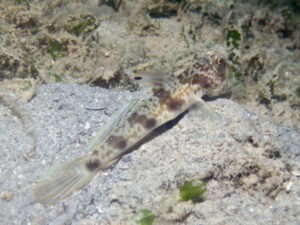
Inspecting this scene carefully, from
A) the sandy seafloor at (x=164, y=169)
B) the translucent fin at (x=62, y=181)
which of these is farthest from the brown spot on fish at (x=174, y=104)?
the translucent fin at (x=62, y=181)

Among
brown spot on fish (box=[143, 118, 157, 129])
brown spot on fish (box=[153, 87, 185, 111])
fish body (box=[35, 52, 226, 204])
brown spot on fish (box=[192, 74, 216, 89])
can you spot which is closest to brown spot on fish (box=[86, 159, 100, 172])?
fish body (box=[35, 52, 226, 204])

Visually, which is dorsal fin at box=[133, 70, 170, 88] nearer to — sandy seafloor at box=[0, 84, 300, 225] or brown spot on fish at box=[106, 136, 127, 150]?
sandy seafloor at box=[0, 84, 300, 225]

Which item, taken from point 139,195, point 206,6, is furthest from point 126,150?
point 206,6

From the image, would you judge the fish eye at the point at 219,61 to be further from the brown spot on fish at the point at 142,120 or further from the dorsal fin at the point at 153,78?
the brown spot on fish at the point at 142,120

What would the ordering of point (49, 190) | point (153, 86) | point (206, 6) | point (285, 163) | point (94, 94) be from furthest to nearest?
point (206, 6)
point (94, 94)
point (153, 86)
point (285, 163)
point (49, 190)

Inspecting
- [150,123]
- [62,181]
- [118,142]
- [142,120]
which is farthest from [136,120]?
[62,181]

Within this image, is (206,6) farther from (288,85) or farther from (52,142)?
(52,142)

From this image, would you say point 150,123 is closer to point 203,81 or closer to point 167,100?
point 167,100
